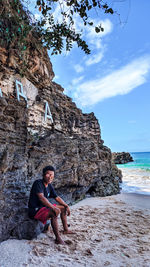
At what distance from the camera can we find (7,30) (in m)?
5.27

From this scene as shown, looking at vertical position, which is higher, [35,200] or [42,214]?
[35,200]

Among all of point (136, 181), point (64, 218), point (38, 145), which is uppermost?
point (38, 145)

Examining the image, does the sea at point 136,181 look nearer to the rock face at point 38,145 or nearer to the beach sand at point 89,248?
the rock face at point 38,145

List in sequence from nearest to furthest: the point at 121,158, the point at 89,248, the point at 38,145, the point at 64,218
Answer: the point at 89,248 < the point at 64,218 < the point at 38,145 < the point at 121,158

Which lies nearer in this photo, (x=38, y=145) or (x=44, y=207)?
(x=44, y=207)

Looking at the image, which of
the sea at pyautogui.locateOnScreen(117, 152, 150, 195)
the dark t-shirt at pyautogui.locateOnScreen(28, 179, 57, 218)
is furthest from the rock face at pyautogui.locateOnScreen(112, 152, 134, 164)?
the dark t-shirt at pyautogui.locateOnScreen(28, 179, 57, 218)

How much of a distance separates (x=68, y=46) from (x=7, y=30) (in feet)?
7.74

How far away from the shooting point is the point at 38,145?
187 inches

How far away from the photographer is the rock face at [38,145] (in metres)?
3.12

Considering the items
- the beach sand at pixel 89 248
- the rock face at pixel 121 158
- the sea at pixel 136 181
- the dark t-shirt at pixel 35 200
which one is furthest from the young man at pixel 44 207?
the rock face at pixel 121 158

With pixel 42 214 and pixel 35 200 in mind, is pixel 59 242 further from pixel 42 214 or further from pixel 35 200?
pixel 35 200

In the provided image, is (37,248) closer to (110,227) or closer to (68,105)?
(110,227)

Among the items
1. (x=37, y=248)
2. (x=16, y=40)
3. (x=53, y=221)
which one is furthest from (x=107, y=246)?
(x=16, y=40)

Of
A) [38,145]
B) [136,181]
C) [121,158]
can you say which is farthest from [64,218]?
[121,158]
